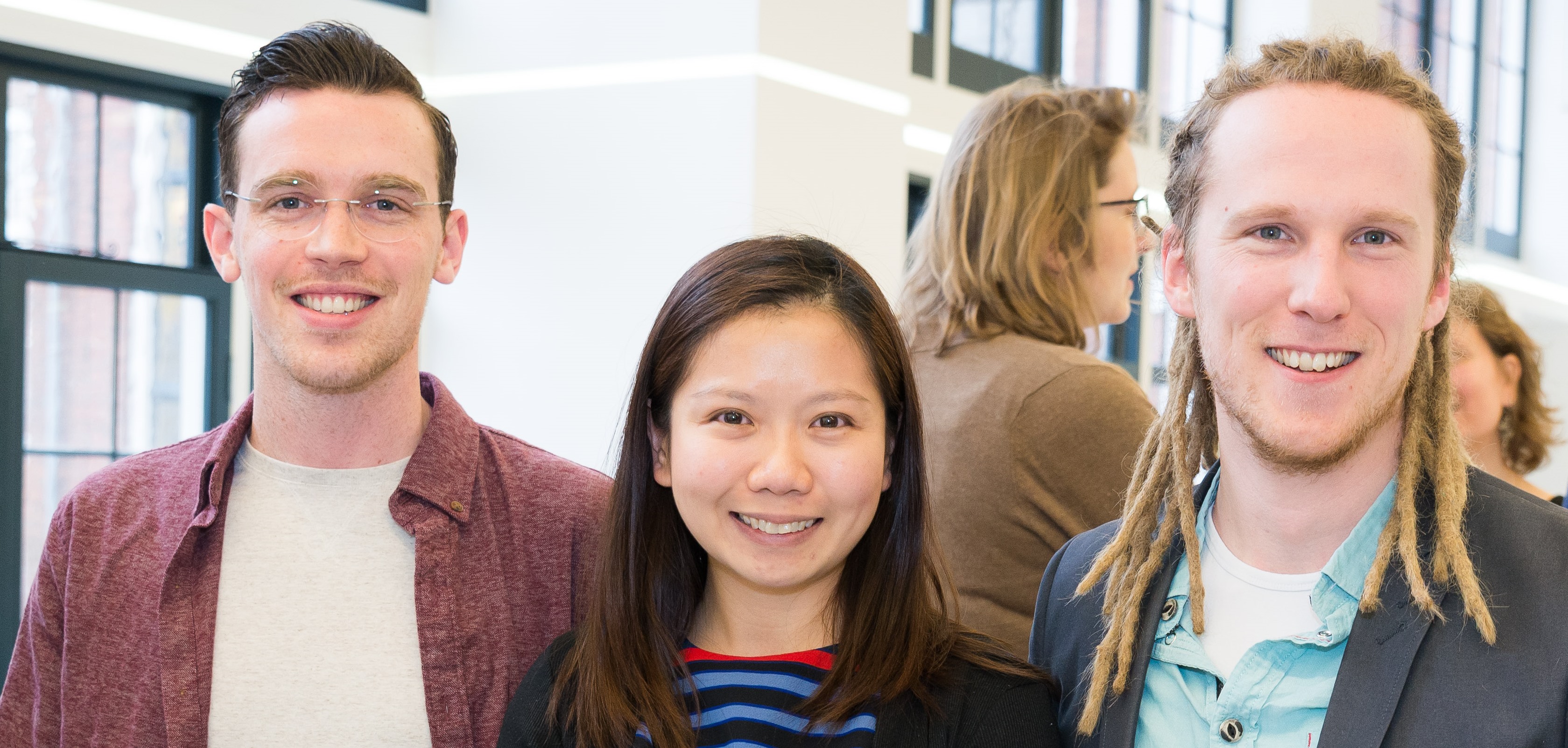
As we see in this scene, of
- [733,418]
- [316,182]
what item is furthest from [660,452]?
[316,182]

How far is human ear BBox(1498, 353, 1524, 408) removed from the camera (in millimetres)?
3312

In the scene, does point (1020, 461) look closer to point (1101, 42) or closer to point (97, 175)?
point (97, 175)

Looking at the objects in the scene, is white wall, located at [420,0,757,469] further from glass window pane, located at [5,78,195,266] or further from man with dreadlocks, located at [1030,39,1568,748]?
man with dreadlocks, located at [1030,39,1568,748]

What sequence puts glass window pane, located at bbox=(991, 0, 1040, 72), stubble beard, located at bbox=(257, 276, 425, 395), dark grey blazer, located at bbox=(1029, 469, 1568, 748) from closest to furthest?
dark grey blazer, located at bbox=(1029, 469, 1568, 748), stubble beard, located at bbox=(257, 276, 425, 395), glass window pane, located at bbox=(991, 0, 1040, 72)

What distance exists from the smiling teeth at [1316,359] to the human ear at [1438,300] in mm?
109

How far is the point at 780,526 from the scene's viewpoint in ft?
4.88

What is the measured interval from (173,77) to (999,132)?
2568 mm

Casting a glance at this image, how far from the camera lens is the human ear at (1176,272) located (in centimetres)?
147

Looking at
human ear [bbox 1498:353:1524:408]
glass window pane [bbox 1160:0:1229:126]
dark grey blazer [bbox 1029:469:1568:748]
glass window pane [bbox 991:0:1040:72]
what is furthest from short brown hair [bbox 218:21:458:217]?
glass window pane [bbox 1160:0:1229:126]

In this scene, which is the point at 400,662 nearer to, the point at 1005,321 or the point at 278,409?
the point at 278,409

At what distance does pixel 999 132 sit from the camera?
2105mm

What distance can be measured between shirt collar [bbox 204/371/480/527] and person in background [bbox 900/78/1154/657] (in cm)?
69

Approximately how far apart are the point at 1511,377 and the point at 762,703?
8.64 feet

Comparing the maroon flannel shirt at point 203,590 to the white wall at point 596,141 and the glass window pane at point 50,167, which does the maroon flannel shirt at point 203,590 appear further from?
the glass window pane at point 50,167
